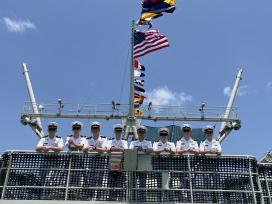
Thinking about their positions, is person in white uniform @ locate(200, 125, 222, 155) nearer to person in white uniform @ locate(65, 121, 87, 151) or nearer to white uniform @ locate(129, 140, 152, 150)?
white uniform @ locate(129, 140, 152, 150)

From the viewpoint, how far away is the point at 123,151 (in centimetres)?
710

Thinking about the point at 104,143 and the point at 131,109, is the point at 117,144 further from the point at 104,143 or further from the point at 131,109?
the point at 131,109

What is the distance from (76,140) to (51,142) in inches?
18.5

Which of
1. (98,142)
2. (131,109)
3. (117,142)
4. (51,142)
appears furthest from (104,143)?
(131,109)

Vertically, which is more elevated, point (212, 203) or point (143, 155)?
point (143, 155)

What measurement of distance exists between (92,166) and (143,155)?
928 millimetres

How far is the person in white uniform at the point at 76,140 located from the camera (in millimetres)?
7711

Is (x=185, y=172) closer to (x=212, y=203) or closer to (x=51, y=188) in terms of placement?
(x=212, y=203)

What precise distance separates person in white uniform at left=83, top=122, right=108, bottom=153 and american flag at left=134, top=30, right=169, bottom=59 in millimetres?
6479

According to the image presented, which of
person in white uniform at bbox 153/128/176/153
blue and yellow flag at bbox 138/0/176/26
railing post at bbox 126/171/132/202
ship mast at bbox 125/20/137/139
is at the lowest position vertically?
railing post at bbox 126/171/132/202

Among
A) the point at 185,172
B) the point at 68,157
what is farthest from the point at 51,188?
the point at 185,172

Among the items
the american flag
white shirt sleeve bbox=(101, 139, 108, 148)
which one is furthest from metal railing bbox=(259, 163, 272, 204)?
the american flag

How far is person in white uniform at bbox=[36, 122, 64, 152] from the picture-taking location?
7402mm

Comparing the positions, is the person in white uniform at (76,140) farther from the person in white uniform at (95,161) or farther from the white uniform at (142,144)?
the white uniform at (142,144)
